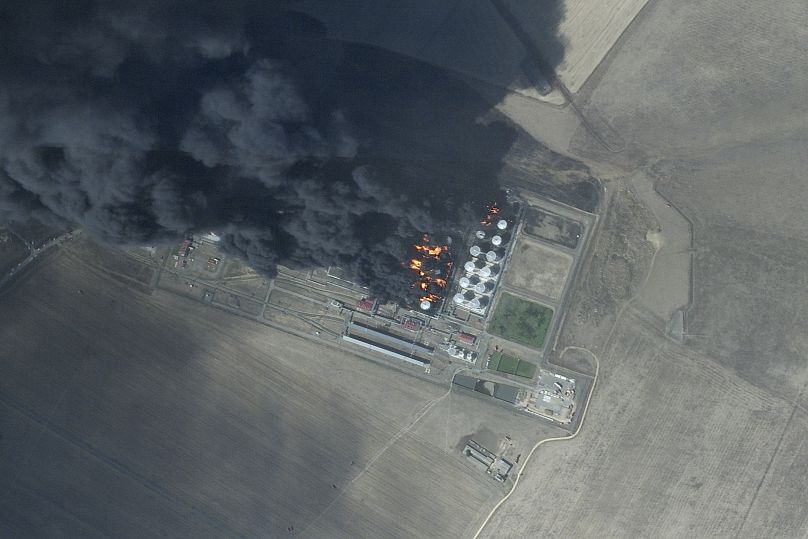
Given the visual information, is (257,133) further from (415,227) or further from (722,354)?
(722,354)

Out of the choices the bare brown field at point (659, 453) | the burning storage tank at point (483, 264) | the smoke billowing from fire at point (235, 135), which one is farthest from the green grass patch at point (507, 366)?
the smoke billowing from fire at point (235, 135)

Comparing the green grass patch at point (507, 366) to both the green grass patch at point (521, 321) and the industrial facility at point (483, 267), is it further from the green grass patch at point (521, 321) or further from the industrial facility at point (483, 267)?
the industrial facility at point (483, 267)

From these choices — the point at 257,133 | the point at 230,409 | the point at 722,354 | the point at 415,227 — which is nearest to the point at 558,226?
the point at 415,227

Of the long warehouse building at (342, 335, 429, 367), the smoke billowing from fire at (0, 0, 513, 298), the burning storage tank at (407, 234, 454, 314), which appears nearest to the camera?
the smoke billowing from fire at (0, 0, 513, 298)

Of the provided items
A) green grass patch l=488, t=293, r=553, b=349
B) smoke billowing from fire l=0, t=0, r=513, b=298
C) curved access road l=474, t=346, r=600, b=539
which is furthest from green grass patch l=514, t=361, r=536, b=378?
smoke billowing from fire l=0, t=0, r=513, b=298

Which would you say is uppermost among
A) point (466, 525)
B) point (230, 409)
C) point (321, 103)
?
point (321, 103)

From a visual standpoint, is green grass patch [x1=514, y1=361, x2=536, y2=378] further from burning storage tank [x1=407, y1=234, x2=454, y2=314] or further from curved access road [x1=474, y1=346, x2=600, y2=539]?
burning storage tank [x1=407, y1=234, x2=454, y2=314]
